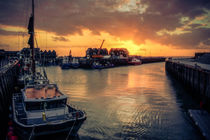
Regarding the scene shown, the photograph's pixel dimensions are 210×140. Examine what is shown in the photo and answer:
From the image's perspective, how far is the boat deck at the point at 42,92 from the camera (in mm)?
15500

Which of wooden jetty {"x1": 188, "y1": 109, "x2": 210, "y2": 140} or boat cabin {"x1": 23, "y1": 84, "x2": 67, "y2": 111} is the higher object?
boat cabin {"x1": 23, "y1": 84, "x2": 67, "y2": 111}

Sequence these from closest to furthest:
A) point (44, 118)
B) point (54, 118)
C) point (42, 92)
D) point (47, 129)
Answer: point (44, 118) → point (47, 129) → point (54, 118) → point (42, 92)

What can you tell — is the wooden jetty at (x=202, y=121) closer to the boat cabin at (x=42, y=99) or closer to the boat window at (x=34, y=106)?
the boat cabin at (x=42, y=99)

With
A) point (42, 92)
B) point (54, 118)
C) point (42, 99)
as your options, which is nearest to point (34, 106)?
point (42, 99)

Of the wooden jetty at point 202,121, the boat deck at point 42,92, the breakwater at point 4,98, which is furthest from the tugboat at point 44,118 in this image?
the wooden jetty at point 202,121

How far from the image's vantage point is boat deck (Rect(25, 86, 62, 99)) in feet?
50.9

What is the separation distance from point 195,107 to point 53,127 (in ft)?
70.9

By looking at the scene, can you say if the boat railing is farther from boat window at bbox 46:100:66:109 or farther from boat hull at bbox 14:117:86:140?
boat window at bbox 46:100:66:109

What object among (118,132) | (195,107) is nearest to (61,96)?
(118,132)

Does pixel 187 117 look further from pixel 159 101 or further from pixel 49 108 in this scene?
pixel 49 108

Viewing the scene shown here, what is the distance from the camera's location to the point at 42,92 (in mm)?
16578

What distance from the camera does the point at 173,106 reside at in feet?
86.1

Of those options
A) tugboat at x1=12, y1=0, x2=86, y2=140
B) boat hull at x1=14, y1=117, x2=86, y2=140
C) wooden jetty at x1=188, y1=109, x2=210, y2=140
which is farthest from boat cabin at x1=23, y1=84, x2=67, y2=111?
wooden jetty at x1=188, y1=109, x2=210, y2=140

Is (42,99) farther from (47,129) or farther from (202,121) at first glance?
(202,121)
